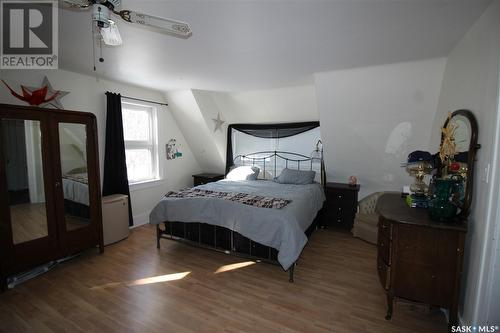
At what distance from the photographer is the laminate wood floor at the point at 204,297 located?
1.89 m

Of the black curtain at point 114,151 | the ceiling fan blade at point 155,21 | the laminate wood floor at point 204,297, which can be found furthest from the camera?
the black curtain at point 114,151

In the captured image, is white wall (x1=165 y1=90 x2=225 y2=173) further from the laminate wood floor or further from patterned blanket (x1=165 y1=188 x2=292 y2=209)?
the laminate wood floor

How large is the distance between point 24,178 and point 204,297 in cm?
215

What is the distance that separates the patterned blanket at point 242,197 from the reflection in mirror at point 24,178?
136 cm

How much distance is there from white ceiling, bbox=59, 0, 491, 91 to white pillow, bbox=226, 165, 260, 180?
1792 mm

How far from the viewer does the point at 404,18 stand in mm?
1755

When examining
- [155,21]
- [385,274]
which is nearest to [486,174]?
[385,274]

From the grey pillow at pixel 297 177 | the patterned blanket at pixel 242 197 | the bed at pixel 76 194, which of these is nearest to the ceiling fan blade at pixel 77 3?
the bed at pixel 76 194

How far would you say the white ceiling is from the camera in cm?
164

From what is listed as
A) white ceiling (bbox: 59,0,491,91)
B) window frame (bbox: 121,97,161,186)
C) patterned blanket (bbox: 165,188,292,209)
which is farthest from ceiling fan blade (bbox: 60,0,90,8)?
window frame (bbox: 121,97,161,186)

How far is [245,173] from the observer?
442 centimetres

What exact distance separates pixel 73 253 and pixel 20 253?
0.50 metres

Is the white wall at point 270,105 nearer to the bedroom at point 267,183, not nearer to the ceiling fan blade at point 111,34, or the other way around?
the bedroom at point 267,183

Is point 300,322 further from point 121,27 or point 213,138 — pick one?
point 213,138
